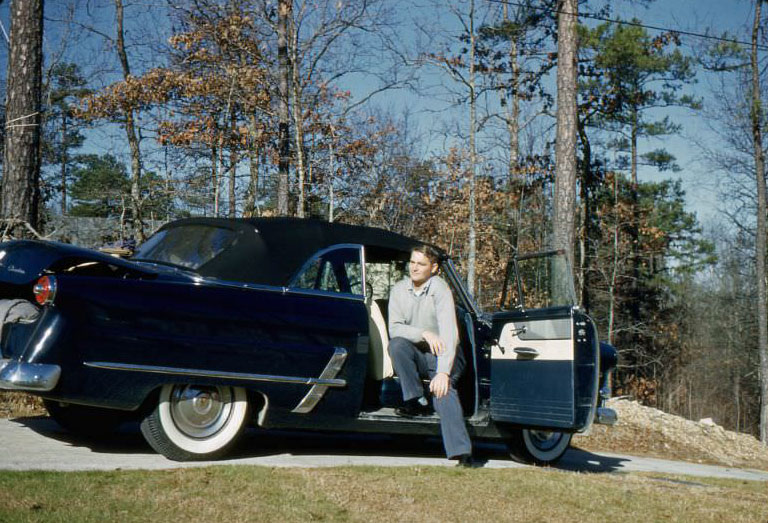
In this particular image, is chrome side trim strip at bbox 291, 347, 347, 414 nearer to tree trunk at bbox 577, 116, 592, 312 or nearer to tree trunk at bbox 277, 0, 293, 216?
tree trunk at bbox 277, 0, 293, 216

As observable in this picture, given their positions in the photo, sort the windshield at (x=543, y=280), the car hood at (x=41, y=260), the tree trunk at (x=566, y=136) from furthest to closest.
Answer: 1. the tree trunk at (x=566, y=136)
2. the windshield at (x=543, y=280)
3. the car hood at (x=41, y=260)

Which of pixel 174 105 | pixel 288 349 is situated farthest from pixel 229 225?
pixel 174 105

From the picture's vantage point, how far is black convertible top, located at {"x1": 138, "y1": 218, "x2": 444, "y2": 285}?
5.89 metres

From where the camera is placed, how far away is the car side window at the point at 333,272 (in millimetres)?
6215

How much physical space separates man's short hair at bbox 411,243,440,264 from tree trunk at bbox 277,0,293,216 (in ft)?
29.1

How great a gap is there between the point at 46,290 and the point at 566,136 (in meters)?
11.8

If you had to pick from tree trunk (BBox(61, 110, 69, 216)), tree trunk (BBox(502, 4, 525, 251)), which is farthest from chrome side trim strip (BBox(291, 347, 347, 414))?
tree trunk (BBox(61, 110, 69, 216))

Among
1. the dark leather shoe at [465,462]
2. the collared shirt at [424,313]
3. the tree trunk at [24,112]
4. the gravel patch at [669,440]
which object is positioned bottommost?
the gravel patch at [669,440]

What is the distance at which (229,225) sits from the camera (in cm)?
629

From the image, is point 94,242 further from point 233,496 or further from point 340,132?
point 233,496

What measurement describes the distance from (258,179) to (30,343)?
45.1ft

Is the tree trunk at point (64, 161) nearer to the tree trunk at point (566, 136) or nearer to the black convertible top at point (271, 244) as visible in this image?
the tree trunk at point (566, 136)

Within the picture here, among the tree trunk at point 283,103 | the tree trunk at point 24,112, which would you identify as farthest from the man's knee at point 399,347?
the tree trunk at point 283,103

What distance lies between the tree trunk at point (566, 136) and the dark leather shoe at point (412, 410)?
8.28 meters
